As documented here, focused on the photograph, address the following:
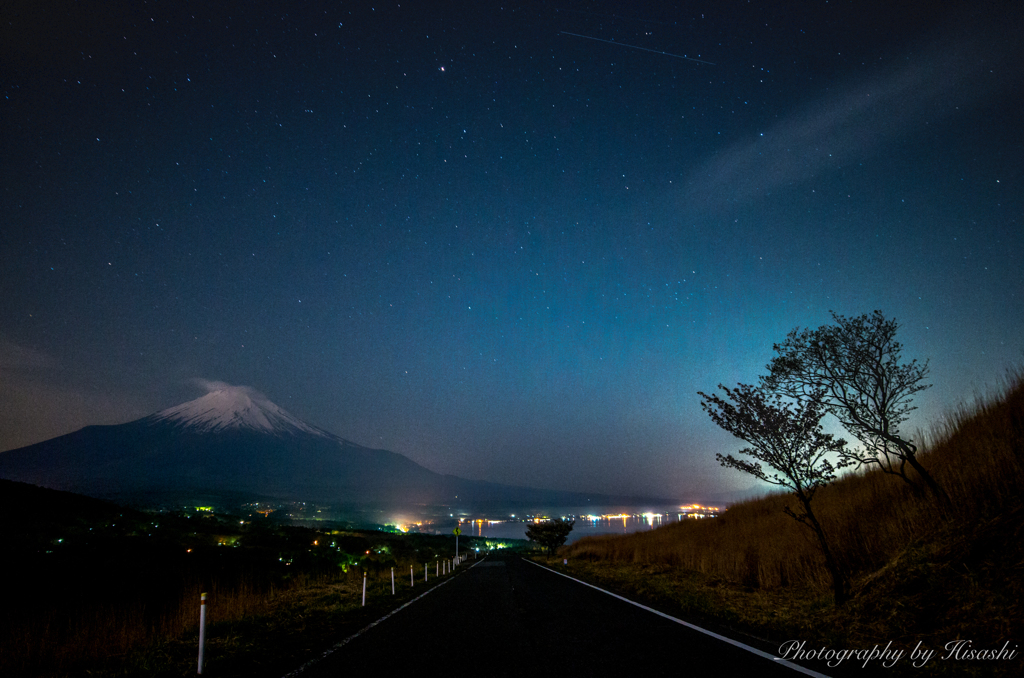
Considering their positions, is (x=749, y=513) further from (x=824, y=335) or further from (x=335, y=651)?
(x=335, y=651)

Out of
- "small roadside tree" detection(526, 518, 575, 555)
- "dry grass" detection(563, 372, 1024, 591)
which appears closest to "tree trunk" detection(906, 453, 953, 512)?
"dry grass" detection(563, 372, 1024, 591)

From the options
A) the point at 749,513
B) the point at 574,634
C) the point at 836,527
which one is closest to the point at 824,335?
the point at 836,527

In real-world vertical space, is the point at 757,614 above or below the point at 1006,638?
below

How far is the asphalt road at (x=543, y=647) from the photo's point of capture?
6203mm

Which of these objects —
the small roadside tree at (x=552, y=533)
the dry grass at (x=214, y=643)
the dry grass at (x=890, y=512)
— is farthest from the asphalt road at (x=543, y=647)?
the small roadside tree at (x=552, y=533)

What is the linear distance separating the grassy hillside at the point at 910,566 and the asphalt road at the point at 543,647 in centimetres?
169

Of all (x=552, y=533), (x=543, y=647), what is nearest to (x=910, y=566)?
(x=543, y=647)

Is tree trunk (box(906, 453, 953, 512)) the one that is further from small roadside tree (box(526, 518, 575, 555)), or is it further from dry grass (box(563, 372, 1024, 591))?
small roadside tree (box(526, 518, 575, 555))

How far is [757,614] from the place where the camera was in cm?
980

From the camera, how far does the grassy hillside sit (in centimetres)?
685

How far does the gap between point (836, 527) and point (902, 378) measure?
381 centimetres

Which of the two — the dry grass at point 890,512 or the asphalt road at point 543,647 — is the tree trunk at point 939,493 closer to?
the dry grass at point 890,512

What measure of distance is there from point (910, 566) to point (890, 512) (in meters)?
3.50

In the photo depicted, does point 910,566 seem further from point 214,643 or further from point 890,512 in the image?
point 214,643
